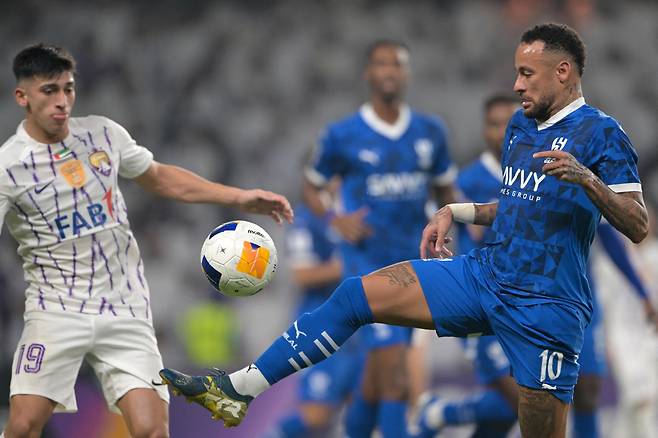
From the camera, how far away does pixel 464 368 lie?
10.6 meters

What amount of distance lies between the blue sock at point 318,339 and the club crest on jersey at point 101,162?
1.27m

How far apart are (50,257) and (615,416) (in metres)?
6.42

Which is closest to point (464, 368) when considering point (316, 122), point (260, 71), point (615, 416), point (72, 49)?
point (615, 416)

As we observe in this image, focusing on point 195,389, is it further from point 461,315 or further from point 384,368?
point 384,368

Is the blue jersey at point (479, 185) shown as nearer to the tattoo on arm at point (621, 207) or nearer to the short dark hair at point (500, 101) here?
the short dark hair at point (500, 101)

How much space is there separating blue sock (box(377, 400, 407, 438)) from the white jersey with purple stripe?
222 centimetres

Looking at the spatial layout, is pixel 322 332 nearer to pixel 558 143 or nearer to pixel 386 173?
pixel 558 143

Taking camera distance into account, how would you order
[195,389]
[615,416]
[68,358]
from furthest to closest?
1. [615,416]
2. [68,358]
3. [195,389]

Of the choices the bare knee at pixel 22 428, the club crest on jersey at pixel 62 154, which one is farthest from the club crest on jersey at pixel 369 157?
the bare knee at pixel 22 428

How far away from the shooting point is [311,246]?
9.02m

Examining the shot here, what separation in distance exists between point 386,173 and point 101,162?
266 centimetres

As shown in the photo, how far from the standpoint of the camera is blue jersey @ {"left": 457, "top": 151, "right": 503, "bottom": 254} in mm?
7371

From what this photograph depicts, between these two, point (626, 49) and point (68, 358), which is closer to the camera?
point (68, 358)

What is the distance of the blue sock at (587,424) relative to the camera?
23.9 ft
